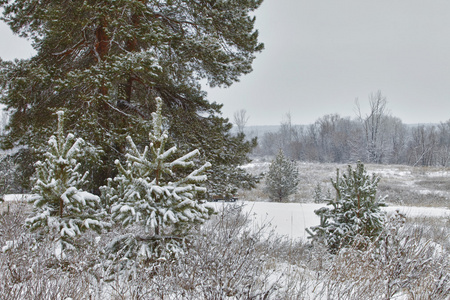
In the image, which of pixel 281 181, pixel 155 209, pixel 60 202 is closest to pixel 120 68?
pixel 60 202

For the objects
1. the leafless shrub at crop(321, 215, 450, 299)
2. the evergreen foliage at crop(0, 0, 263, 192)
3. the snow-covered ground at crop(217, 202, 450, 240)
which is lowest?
the snow-covered ground at crop(217, 202, 450, 240)

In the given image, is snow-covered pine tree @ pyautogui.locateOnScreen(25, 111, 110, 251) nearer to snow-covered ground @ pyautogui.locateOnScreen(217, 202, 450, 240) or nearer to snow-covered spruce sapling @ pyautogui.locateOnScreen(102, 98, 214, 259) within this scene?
snow-covered spruce sapling @ pyautogui.locateOnScreen(102, 98, 214, 259)

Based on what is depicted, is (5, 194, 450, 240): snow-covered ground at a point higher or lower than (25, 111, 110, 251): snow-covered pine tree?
lower

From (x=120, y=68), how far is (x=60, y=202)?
2.94 metres

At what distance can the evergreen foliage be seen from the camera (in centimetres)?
555

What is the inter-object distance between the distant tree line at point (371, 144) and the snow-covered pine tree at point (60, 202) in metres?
40.9

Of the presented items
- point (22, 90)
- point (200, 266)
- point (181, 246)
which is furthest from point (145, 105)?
point (200, 266)

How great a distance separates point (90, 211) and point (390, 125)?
79827 mm

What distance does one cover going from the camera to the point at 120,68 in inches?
207

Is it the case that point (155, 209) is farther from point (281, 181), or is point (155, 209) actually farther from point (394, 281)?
point (281, 181)

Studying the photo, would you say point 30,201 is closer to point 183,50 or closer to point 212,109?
point 183,50

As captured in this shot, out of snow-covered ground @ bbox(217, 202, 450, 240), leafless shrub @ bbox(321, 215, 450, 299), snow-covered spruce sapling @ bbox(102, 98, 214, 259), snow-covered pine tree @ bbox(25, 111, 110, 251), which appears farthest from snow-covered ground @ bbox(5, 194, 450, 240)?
leafless shrub @ bbox(321, 215, 450, 299)

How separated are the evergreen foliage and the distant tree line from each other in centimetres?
3700

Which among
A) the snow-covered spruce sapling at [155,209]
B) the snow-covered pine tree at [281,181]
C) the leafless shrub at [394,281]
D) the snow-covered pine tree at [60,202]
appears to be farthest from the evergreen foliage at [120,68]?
the snow-covered pine tree at [281,181]
